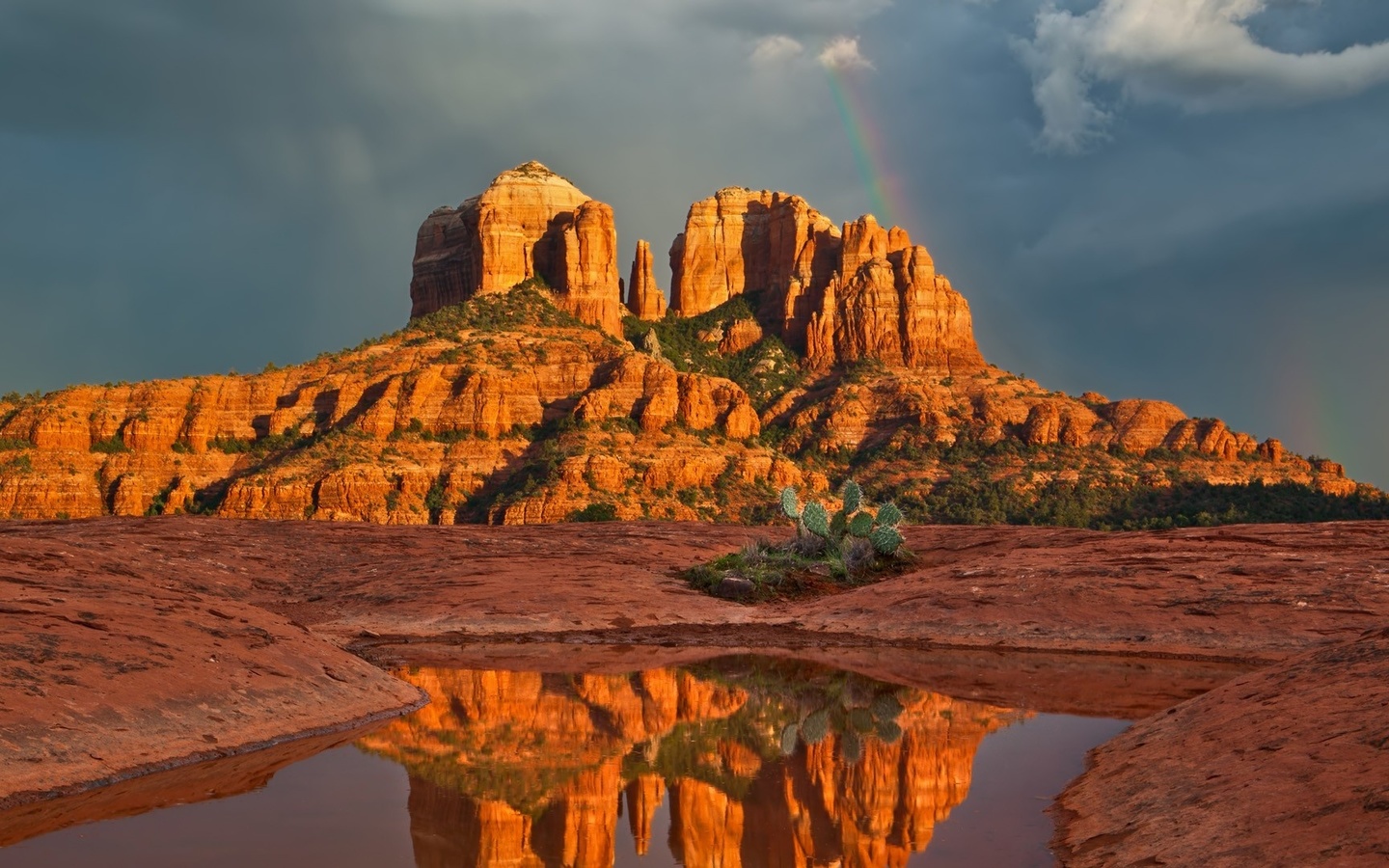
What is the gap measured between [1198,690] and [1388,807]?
10833mm

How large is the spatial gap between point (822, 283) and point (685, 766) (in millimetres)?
156890

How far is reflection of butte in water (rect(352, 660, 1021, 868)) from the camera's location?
33.1 ft

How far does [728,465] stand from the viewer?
112m

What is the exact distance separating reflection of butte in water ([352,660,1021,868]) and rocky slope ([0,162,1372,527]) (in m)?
76.1

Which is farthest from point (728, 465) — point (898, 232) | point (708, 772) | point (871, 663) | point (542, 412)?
point (708, 772)

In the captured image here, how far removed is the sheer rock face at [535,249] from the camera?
14900 centimetres

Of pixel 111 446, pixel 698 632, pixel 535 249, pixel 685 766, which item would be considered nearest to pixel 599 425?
pixel 111 446

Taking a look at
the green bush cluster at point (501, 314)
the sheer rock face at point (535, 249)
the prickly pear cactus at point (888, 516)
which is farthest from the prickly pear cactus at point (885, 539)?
the sheer rock face at point (535, 249)

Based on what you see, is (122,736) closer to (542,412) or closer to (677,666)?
(677,666)

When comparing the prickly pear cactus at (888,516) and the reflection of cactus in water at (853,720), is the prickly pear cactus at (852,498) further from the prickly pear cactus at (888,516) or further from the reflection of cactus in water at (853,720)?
the reflection of cactus in water at (853,720)

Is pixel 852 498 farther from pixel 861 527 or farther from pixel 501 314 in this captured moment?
pixel 501 314

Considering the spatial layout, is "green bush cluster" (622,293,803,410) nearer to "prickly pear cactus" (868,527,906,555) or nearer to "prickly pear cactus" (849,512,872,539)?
"prickly pear cactus" (849,512,872,539)

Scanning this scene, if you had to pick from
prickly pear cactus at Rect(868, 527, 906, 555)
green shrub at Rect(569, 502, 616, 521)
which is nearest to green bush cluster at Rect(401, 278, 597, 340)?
green shrub at Rect(569, 502, 616, 521)

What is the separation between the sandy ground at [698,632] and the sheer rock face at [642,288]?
5069 inches
